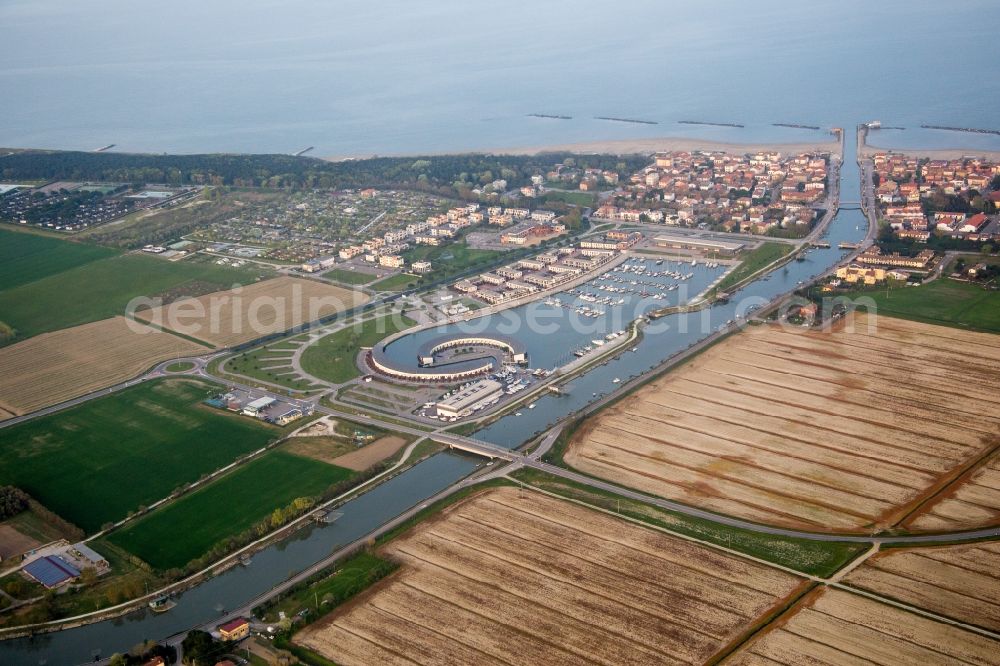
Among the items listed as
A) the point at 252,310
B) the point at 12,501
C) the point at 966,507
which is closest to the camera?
the point at 966,507

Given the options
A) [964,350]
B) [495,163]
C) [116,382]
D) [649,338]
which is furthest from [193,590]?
[495,163]

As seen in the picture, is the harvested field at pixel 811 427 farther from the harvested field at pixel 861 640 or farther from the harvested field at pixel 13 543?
the harvested field at pixel 13 543

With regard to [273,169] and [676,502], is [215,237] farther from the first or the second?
[676,502]

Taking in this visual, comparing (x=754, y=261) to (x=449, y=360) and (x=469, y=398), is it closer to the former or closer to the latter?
(x=449, y=360)

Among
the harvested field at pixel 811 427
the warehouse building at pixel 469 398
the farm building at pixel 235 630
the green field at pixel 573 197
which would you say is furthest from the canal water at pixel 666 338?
the green field at pixel 573 197

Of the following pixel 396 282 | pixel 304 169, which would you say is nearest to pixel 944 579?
pixel 396 282
